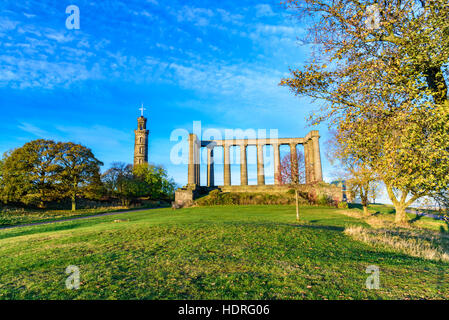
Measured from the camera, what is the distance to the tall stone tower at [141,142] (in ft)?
274

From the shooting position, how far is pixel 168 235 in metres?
9.71

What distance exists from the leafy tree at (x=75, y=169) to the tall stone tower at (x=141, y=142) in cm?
4471

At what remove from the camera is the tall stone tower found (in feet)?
274

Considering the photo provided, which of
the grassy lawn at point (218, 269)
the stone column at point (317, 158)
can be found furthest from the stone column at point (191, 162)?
the grassy lawn at point (218, 269)

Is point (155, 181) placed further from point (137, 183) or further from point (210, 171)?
point (210, 171)

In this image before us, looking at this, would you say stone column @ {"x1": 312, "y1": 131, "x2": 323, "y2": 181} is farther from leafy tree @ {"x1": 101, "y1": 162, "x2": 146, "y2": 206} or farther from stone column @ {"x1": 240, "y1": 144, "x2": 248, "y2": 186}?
leafy tree @ {"x1": 101, "y1": 162, "x2": 146, "y2": 206}

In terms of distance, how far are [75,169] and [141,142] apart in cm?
4954

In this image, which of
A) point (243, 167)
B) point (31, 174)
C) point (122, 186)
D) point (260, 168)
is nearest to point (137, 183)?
point (122, 186)

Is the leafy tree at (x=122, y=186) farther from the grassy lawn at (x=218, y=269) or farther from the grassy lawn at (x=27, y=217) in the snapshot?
the grassy lawn at (x=218, y=269)

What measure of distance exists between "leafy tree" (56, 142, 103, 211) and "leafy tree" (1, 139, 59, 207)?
42.6 inches

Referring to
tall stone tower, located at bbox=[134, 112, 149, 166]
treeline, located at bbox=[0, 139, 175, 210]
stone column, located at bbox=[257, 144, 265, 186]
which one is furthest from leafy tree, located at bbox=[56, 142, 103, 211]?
tall stone tower, located at bbox=[134, 112, 149, 166]

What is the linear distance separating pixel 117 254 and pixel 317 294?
18.8ft
